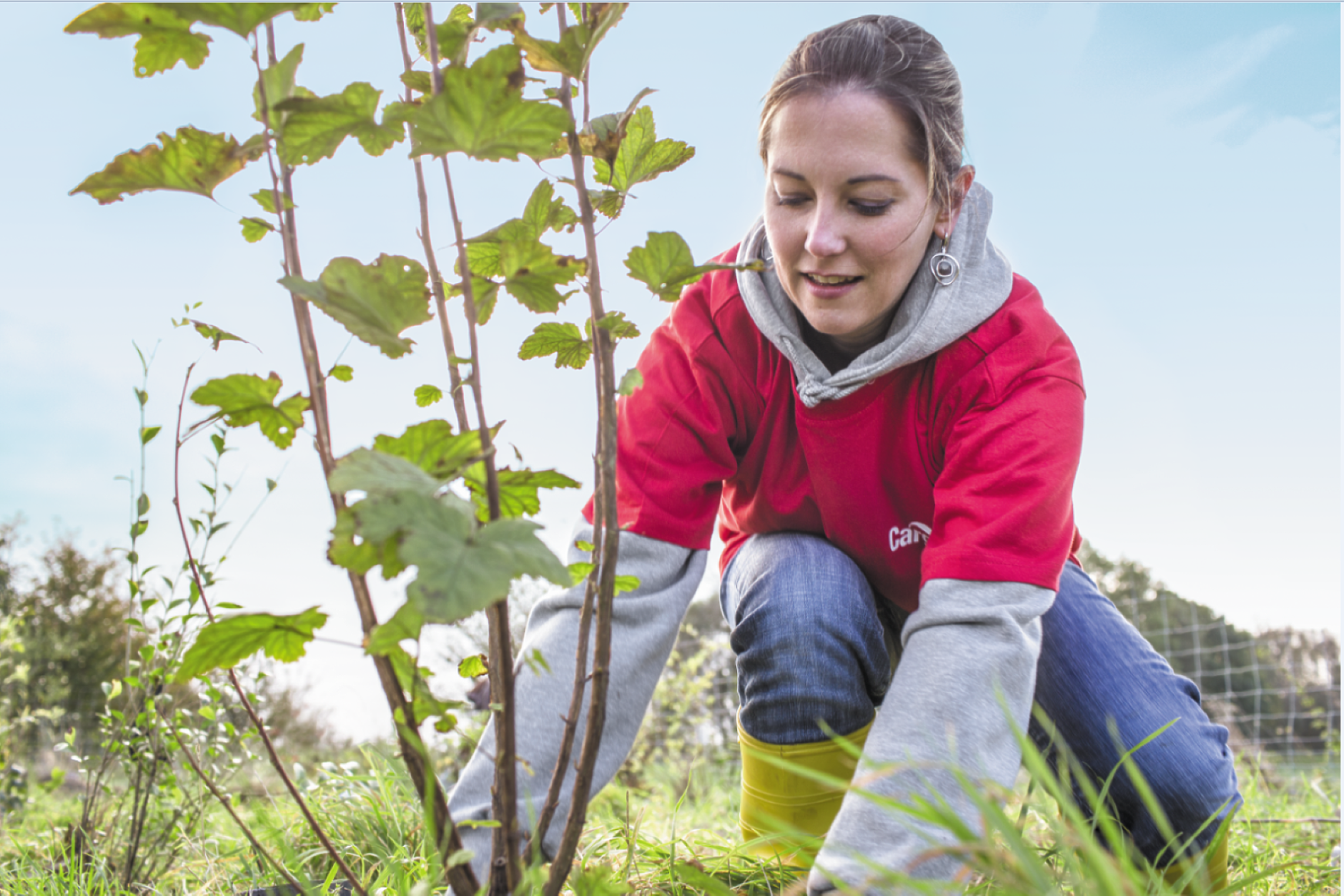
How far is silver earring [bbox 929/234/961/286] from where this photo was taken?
4.75 feet

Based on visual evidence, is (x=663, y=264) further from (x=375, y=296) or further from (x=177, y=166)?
(x=177, y=166)

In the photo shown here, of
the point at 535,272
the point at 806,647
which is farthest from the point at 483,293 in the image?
the point at 806,647

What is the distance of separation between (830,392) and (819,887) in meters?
0.79

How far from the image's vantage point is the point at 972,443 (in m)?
1.32

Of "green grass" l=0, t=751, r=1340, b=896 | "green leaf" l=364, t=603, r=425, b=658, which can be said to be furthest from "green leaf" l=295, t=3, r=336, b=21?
"green grass" l=0, t=751, r=1340, b=896

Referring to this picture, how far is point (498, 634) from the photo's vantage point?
0.72 metres

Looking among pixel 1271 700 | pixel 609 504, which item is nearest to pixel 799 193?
pixel 609 504

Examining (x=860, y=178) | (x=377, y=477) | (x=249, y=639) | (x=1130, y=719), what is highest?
(x=860, y=178)

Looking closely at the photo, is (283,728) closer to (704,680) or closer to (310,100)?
(704,680)

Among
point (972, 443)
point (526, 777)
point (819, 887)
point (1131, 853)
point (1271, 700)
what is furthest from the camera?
point (1271, 700)

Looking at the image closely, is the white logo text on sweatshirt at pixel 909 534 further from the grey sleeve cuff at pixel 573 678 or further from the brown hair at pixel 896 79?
the brown hair at pixel 896 79

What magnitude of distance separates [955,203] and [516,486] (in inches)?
41.4

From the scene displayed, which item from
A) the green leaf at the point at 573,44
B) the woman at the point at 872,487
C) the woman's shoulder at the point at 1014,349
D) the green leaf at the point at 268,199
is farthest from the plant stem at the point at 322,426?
the woman's shoulder at the point at 1014,349

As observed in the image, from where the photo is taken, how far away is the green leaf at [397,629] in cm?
63
